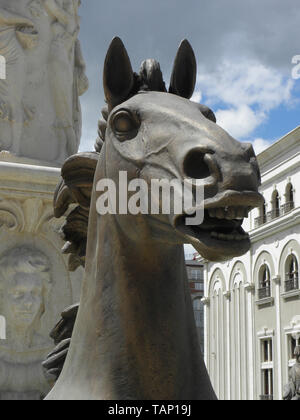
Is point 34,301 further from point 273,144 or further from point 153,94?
point 273,144

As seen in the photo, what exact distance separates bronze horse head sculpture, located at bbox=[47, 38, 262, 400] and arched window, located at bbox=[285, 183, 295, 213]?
1260 inches

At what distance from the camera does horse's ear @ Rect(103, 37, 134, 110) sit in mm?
2117

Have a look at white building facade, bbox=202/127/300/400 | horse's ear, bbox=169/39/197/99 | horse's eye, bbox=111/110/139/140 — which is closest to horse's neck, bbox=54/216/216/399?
horse's eye, bbox=111/110/139/140

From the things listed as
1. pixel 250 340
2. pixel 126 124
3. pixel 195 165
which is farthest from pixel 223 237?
pixel 250 340

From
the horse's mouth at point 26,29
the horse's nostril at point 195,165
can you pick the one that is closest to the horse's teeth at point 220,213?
the horse's nostril at point 195,165

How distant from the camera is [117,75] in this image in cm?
215

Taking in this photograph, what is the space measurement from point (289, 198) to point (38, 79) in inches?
1190

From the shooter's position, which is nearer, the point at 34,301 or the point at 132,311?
the point at 132,311

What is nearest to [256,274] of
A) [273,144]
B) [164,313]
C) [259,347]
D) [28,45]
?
[259,347]

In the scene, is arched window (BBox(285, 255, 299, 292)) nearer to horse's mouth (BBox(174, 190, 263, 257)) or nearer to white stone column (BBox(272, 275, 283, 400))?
white stone column (BBox(272, 275, 283, 400))

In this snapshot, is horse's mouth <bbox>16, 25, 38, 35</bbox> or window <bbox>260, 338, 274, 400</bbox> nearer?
horse's mouth <bbox>16, 25, 38, 35</bbox>

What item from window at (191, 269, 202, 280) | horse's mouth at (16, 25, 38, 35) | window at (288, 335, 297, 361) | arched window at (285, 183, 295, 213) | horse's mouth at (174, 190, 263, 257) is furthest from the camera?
window at (191, 269, 202, 280)
